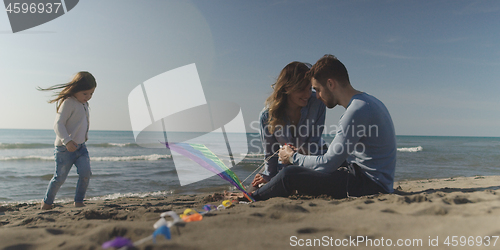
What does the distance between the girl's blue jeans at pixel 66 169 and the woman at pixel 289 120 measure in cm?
213

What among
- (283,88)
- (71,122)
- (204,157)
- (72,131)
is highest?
(283,88)

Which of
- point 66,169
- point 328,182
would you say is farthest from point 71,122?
point 328,182

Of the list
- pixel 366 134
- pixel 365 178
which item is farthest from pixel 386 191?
pixel 366 134

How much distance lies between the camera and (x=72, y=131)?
3.44 metres

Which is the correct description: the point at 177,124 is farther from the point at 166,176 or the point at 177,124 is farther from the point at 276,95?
the point at 276,95

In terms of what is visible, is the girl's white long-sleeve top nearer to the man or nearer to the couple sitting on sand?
the couple sitting on sand

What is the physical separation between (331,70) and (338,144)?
0.65 metres

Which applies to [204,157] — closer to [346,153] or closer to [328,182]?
[328,182]

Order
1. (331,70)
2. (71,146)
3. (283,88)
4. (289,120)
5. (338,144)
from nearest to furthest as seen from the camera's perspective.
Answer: (338,144) → (331,70) → (283,88) → (289,120) → (71,146)

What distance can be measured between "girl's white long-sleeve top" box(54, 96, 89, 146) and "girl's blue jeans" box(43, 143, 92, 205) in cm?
12

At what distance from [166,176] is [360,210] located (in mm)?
6403

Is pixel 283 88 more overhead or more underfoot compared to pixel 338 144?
more overhead

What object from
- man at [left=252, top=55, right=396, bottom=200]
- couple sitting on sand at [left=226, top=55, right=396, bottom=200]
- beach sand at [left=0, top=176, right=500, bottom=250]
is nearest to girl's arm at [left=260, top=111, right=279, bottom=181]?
couple sitting on sand at [left=226, top=55, right=396, bottom=200]

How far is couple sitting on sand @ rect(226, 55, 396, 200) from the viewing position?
7.29 feet
